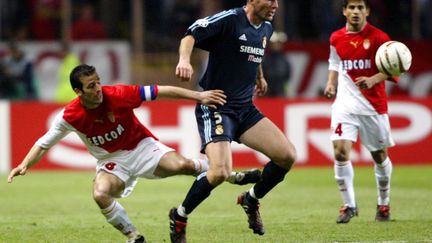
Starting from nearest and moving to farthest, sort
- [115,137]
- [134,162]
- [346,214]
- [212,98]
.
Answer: [212,98]
[115,137]
[134,162]
[346,214]

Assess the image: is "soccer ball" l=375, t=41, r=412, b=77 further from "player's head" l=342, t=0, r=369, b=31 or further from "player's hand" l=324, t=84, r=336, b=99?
"player's hand" l=324, t=84, r=336, b=99

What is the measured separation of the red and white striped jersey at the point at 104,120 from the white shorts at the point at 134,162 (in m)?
0.10

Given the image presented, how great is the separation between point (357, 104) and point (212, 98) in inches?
108

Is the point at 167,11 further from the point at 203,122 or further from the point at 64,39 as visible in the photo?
the point at 203,122

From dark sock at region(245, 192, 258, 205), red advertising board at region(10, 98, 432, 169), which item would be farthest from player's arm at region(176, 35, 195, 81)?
red advertising board at region(10, 98, 432, 169)

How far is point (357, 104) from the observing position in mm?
11297

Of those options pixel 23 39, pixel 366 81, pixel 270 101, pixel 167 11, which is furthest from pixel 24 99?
pixel 366 81

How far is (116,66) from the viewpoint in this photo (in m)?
22.0

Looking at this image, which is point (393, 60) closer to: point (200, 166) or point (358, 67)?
point (358, 67)

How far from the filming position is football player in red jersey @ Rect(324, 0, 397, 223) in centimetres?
1116

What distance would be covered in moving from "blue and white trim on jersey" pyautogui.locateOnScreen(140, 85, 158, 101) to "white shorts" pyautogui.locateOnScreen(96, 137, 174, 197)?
76cm

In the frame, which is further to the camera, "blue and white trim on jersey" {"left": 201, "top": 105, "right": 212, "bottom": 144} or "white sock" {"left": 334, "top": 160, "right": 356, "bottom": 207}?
"white sock" {"left": 334, "top": 160, "right": 356, "bottom": 207}

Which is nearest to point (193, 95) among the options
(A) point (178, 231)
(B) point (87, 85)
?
(B) point (87, 85)

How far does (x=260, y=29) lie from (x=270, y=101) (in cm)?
919
